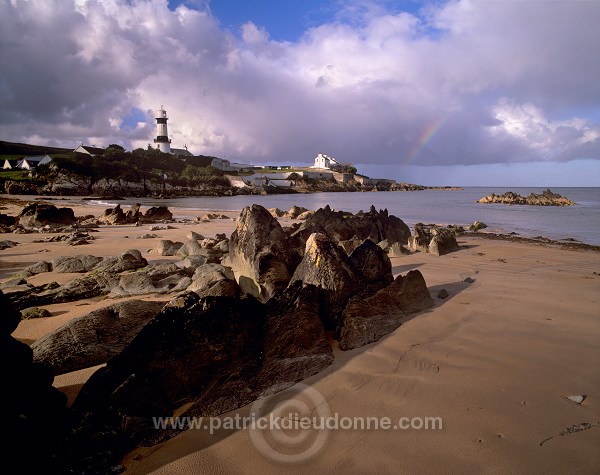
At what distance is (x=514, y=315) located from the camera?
5.69m

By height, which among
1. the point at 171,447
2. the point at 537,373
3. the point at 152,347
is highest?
the point at 152,347

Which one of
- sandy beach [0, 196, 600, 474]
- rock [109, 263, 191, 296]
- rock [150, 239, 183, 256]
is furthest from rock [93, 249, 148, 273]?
rock [150, 239, 183, 256]

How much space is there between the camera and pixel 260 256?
21.5 feet

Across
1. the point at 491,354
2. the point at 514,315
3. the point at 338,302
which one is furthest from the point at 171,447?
the point at 514,315

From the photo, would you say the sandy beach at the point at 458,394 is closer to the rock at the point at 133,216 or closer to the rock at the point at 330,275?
the rock at the point at 330,275

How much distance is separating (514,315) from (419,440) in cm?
366

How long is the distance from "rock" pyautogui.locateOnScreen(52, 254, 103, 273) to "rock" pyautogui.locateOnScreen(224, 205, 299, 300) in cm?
367

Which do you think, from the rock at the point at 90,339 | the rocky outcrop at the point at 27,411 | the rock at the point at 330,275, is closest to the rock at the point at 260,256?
the rock at the point at 330,275

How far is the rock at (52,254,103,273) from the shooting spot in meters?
8.96

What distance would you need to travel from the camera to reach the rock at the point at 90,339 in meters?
4.16

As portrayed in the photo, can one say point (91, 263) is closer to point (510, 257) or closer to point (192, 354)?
point (192, 354)

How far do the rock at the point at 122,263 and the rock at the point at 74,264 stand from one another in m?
Result: 0.28

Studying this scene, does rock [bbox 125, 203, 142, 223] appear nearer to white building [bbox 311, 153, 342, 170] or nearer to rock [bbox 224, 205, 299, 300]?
rock [bbox 224, 205, 299, 300]

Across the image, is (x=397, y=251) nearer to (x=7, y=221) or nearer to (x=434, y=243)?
(x=434, y=243)
